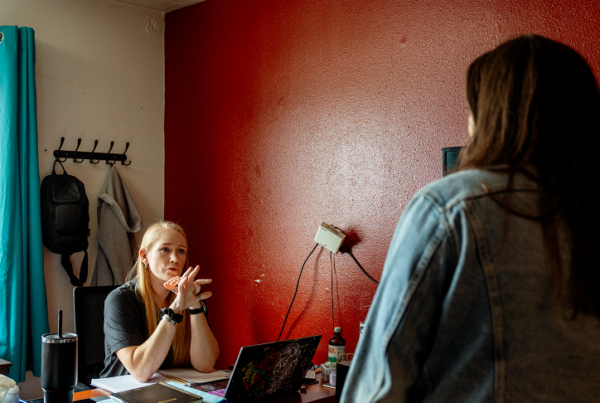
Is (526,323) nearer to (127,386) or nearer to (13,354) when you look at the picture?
(127,386)

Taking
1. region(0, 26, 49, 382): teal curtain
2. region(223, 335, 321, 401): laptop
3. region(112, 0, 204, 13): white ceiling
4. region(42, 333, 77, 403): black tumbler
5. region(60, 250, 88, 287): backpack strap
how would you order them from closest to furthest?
region(42, 333, 77, 403): black tumbler
region(223, 335, 321, 401): laptop
region(0, 26, 49, 382): teal curtain
region(60, 250, 88, 287): backpack strap
region(112, 0, 204, 13): white ceiling

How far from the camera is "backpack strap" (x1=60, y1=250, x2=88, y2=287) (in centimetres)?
286

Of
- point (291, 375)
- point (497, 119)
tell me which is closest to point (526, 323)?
point (497, 119)

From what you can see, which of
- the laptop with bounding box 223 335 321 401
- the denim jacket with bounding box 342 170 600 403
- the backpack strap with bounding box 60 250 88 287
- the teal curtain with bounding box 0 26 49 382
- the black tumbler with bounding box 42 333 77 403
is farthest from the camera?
A: the backpack strap with bounding box 60 250 88 287

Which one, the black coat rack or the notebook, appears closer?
the notebook

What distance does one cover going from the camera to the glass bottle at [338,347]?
2131 mm

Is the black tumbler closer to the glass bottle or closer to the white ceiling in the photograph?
the glass bottle

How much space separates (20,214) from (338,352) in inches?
65.4

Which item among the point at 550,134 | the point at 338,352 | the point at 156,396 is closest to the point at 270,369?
the point at 156,396

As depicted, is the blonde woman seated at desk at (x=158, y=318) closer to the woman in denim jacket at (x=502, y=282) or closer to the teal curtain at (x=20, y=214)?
the teal curtain at (x=20, y=214)

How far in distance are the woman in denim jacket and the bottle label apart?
55.3 inches

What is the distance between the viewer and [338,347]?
7.03 feet

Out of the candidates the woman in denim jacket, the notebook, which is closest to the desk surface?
the notebook

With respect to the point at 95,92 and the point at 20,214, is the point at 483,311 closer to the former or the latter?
the point at 20,214
